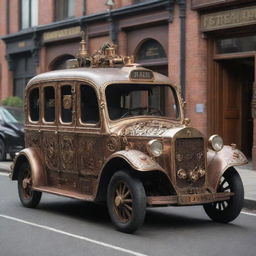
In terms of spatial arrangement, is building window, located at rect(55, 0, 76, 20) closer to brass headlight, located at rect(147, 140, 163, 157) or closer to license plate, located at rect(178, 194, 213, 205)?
brass headlight, located at rect(147, 140, 163, 157)

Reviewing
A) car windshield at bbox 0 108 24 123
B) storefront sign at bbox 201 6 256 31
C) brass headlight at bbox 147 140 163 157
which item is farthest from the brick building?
brass headlight at bbox 147 140 163 157

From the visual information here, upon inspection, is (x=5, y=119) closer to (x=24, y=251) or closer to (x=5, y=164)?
(x=5, y=164)

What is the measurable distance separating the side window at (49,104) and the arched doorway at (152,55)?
9.31 metres

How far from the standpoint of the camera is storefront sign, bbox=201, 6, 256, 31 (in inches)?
651

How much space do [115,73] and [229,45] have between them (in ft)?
27.6

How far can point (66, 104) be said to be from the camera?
10.1 metres

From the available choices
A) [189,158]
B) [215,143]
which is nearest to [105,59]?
[215,143]

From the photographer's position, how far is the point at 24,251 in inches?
297

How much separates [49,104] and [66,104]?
0.72 metres

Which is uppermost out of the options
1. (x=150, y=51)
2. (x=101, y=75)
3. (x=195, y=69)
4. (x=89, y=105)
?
(x=150, y=51)

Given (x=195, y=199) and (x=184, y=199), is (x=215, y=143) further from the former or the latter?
(x=184, y=199)

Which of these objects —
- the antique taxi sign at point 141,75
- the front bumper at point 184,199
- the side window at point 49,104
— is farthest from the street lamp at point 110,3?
the front bumper at point 184,199

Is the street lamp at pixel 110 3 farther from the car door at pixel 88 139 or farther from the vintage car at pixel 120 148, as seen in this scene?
the car door at pixel 88 139

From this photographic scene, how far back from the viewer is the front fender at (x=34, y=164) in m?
10.4
